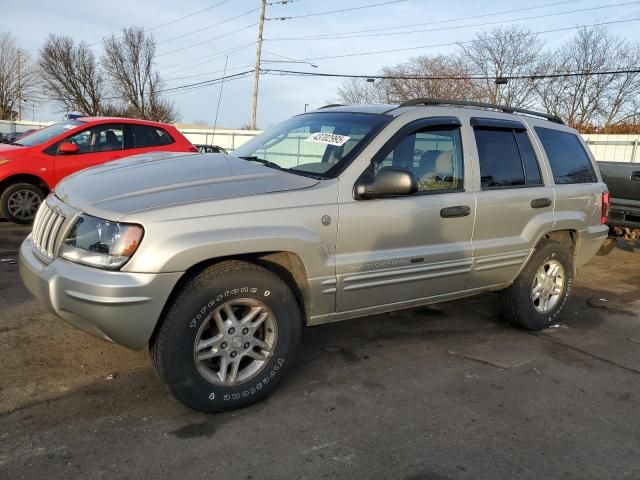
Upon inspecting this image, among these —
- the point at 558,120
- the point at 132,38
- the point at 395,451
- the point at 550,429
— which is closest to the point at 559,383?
the point at 550,429

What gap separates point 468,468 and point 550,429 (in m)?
0.75

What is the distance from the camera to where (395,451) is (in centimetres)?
288

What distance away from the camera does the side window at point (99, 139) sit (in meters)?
8.60

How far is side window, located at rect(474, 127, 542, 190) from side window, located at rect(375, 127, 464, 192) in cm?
25

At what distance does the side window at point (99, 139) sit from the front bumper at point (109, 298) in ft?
20.7

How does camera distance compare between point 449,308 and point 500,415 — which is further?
point 449,308

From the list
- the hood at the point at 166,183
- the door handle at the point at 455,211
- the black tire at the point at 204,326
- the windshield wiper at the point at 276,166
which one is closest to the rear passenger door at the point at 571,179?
the door handle at the point at 455,211

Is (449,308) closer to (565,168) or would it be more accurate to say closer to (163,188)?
(565,168)

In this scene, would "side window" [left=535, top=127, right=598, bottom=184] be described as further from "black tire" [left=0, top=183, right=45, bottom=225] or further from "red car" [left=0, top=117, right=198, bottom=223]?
"black tire" [left=0, top=183, right=45, bottom=225]

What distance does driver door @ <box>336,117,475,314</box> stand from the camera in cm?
349

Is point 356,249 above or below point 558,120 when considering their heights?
below

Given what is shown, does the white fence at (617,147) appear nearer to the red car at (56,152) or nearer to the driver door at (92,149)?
the red car at (56,152)

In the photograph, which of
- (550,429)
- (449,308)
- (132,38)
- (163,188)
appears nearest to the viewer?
(163,188)

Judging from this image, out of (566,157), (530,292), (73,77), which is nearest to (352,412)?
(530,292)
